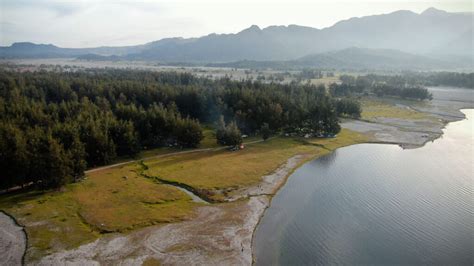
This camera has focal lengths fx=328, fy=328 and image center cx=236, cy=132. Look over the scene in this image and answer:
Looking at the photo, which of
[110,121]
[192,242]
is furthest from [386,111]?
[192,242]

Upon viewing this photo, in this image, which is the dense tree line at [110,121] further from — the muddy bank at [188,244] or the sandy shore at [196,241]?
the muddy bank at [188,244]

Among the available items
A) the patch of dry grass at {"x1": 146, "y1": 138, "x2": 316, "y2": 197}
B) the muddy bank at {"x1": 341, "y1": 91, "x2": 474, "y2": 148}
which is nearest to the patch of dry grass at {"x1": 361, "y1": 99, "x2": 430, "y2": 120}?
the muddy bank at {"x1": 341, "y1": 91, "x2": 474, "y2": 148}

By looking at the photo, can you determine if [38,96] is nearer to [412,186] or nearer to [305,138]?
[305,138]

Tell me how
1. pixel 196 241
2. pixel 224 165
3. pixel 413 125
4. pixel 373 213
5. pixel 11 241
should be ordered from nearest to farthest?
pixel 11 241 → pixel 196 241 → pixel 373 213 → pixel 224 165 → pixel 413 125

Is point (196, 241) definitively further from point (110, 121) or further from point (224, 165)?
point (110, 121)

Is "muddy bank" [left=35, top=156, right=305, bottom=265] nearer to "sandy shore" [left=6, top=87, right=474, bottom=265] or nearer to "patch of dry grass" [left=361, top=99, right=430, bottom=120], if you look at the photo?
"sandy shore" [left=6, top=87, right=474, bottom=265]

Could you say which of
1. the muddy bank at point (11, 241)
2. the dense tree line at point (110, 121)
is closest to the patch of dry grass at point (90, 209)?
the muddy bank at point (11, 241)

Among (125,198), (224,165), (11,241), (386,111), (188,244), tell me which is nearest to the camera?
(188,244)
